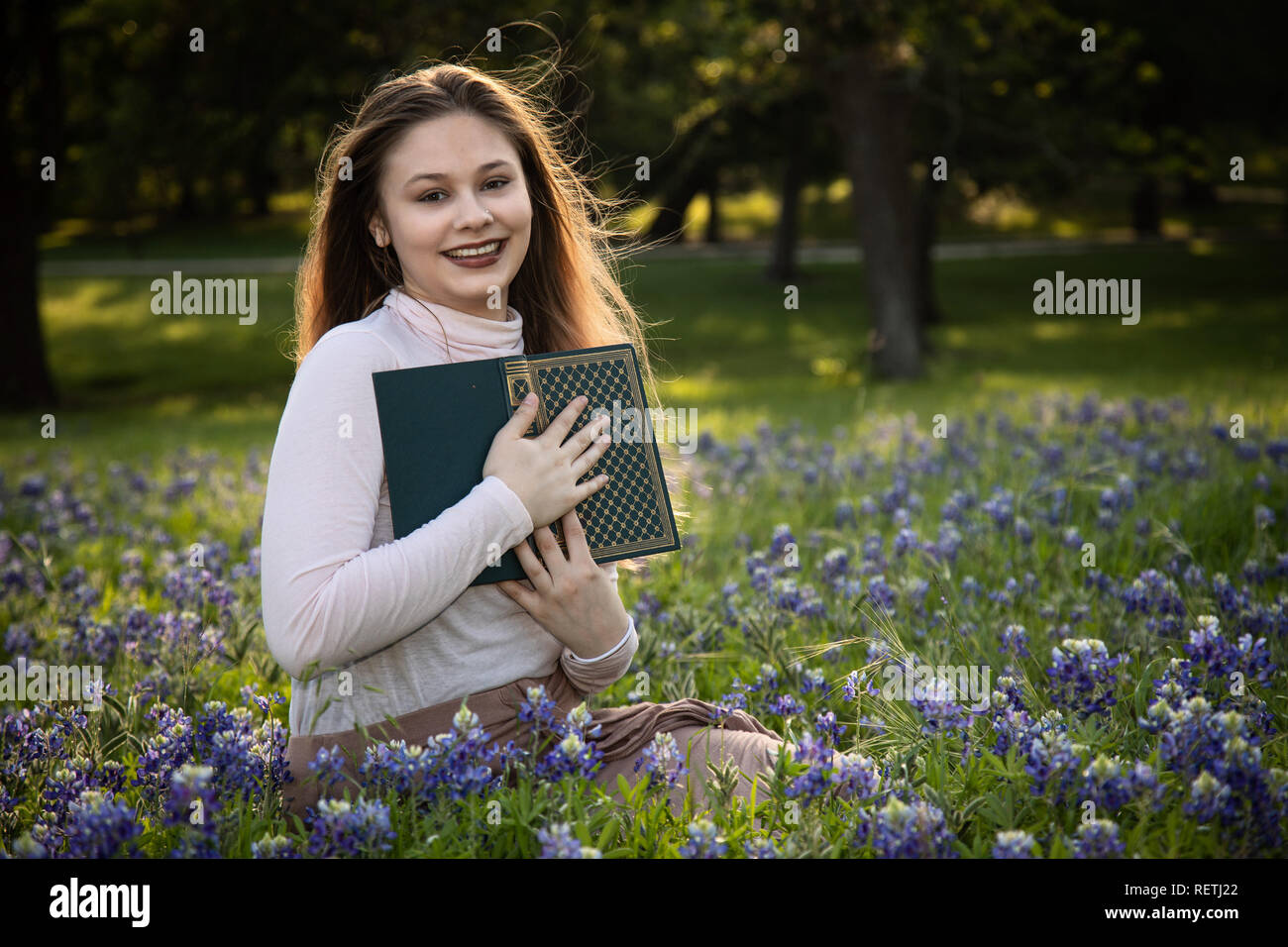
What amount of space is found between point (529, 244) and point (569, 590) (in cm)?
104

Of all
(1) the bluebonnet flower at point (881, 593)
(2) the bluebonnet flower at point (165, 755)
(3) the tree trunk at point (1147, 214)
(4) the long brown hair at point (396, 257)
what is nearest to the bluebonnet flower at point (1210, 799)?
(1) the bluebonnet flower at point (881, 593)

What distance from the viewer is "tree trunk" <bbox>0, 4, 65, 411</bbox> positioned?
14.4 m

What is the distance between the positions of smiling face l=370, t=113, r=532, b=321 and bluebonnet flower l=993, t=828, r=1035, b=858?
1.63 meters

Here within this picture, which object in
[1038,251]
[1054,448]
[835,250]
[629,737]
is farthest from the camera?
[835,250]

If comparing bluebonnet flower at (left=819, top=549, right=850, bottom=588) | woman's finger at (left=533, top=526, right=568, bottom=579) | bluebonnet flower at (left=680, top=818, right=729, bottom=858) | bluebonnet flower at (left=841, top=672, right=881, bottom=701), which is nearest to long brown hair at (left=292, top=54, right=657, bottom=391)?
woman's finger at (left=533, top=526, right=568, bottom=579)

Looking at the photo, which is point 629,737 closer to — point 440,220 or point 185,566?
point 440,220

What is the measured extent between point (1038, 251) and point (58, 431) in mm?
29533

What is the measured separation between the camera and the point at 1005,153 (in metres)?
23.2

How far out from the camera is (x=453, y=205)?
2432mm

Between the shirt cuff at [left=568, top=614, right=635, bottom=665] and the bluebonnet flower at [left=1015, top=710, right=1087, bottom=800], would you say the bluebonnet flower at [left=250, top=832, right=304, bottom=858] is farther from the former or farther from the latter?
the bluebonnet flower at [left=1015, top=710, right=1087, bottom=800]

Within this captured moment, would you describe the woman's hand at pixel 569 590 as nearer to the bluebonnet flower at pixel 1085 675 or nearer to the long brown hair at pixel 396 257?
the long brown hair at pixel 396 257
